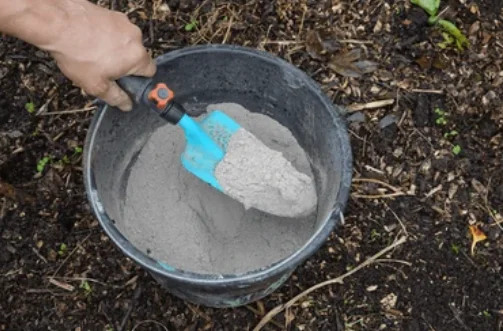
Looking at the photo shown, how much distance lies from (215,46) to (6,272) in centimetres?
84

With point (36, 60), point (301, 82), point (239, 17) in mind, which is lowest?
point (36, 60)

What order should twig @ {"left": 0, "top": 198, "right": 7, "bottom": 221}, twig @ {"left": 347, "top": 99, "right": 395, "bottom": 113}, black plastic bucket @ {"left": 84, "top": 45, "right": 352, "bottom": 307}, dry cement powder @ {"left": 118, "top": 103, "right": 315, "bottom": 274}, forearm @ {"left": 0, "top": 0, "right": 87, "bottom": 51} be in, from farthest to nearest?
twig @ {"left": 347, "top": 99, "right": 395, "bottom": 113} → twig @ {"left": 0, "top": 198, "right": 7, "bottom": 221} → dry cement powder @ {"left": 118, "top": 103, "right": 315, "bottom": 274} → black plastic bucket @ {"left": 84, "top": 45, "right": 352, "bottom": 307} → forearm @ {"left": 0, "top": 0, "right": 87, "bottom": 51}

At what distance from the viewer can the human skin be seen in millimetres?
1293

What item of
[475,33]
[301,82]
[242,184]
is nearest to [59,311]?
[242,184]

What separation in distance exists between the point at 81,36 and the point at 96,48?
36 millimetres

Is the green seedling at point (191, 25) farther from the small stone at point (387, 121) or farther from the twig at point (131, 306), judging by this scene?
the twig at point (131, 306)

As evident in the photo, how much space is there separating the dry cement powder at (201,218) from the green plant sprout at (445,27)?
0.63m

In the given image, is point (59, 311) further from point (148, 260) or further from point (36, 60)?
point (36, 60)

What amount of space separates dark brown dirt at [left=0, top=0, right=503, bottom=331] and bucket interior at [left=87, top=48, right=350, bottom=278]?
261 millimetres

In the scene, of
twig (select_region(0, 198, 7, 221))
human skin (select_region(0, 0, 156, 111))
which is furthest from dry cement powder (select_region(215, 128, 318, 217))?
twig (select_region(0, 198, 7, 221))

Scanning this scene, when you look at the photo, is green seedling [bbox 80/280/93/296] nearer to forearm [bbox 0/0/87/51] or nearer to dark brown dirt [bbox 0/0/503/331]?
dark brown dirt [bbox 0/0/503/331]

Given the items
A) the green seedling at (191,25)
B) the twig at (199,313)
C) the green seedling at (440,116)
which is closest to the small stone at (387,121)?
the green seedling at (440,116)

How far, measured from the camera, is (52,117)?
6.64ft

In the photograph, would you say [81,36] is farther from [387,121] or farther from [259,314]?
[387,121]
